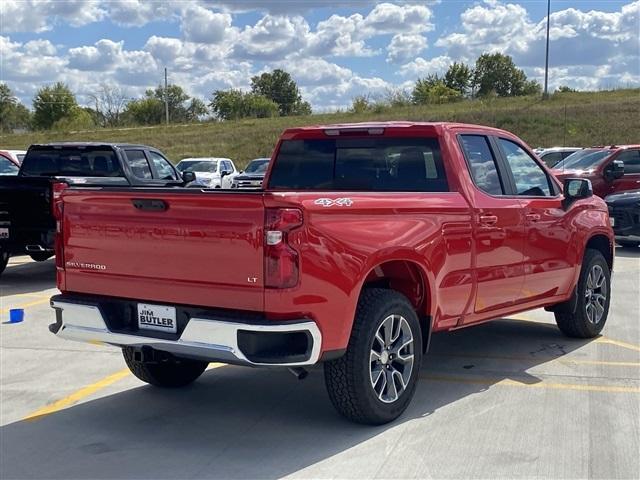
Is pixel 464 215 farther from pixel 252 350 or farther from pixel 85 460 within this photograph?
pixel 85 460

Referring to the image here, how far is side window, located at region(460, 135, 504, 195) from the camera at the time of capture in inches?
248

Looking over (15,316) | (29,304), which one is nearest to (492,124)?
(29,304)

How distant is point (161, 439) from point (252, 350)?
1.07 meters

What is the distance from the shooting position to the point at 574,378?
254 inches

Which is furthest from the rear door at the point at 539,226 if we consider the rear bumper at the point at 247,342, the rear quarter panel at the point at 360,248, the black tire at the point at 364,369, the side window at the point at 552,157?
the side window at the point at 552,157

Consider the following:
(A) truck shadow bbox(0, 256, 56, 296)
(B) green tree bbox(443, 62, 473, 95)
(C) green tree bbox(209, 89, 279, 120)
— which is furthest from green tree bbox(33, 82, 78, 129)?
(A) truck shadow bbox(0, 256, 56, 296)

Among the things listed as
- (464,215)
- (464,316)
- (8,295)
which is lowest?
(8,295)

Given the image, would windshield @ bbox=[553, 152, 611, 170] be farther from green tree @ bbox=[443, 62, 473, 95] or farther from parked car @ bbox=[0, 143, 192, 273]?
green tree @ bbox=[443, 62, 473, 95]

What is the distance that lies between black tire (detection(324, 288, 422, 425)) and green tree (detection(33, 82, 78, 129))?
8657 cm

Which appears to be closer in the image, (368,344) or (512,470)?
(512,470)

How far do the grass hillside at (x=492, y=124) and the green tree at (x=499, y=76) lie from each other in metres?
34.0

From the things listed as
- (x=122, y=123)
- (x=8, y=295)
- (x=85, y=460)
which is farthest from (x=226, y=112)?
(x=85, y=460)

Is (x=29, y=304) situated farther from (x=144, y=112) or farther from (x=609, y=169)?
(x=144, y=112)

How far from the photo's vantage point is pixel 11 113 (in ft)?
294
